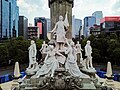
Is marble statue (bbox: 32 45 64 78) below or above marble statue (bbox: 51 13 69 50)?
below

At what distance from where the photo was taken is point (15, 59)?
36.3 meters

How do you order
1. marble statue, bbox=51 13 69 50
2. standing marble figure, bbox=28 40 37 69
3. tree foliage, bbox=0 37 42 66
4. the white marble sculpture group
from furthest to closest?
tree foliage, bbox=0 37 42 66, standing marble figure, bbox=28 40 37 69, marble statue, bbox=51 13 69 50, the white marble sculpture group

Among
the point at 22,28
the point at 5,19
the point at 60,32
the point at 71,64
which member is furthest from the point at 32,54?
the point at 22,28

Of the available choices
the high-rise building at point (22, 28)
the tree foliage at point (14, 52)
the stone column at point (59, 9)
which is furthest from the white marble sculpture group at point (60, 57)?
the high-rise building at point (22, 28)

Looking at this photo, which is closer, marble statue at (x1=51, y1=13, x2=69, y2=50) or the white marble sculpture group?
the white marble sculpture group

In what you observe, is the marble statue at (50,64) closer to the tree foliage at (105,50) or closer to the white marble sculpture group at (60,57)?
the white marble sculpture group at (60,57)

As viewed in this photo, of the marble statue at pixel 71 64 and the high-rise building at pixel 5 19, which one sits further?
the high-rise building at pixel 5 19

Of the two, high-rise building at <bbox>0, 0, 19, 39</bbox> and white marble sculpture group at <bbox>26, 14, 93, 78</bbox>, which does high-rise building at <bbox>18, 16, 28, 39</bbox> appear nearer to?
high-rise building at <bbox>0, 0, 19, 39</bbox>

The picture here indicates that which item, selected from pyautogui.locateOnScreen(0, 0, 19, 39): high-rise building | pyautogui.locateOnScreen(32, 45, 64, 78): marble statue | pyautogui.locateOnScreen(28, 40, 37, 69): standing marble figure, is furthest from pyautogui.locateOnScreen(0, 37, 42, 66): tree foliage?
pyautogui.locateOnScreen(0, 0, 19, 39): high-rise building

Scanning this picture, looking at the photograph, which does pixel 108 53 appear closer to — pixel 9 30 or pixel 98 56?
pixel 98 56

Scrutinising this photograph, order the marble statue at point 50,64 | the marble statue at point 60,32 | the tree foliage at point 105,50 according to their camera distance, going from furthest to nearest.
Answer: the tree foliage at point 105,50 → the marble statue at point 60,32 → the marble statue at point 50,64

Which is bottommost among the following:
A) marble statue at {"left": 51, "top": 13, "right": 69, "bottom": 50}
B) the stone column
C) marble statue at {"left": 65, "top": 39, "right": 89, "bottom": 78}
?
marble statue at {"left": 65, "top": 39, "right": 89, "bottom": 78}

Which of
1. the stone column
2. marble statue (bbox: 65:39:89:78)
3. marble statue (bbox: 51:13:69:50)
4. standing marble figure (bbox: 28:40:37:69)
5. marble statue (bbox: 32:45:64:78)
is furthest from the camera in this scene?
the stone column

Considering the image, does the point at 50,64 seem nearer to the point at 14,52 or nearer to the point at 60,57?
the point at 60,57
